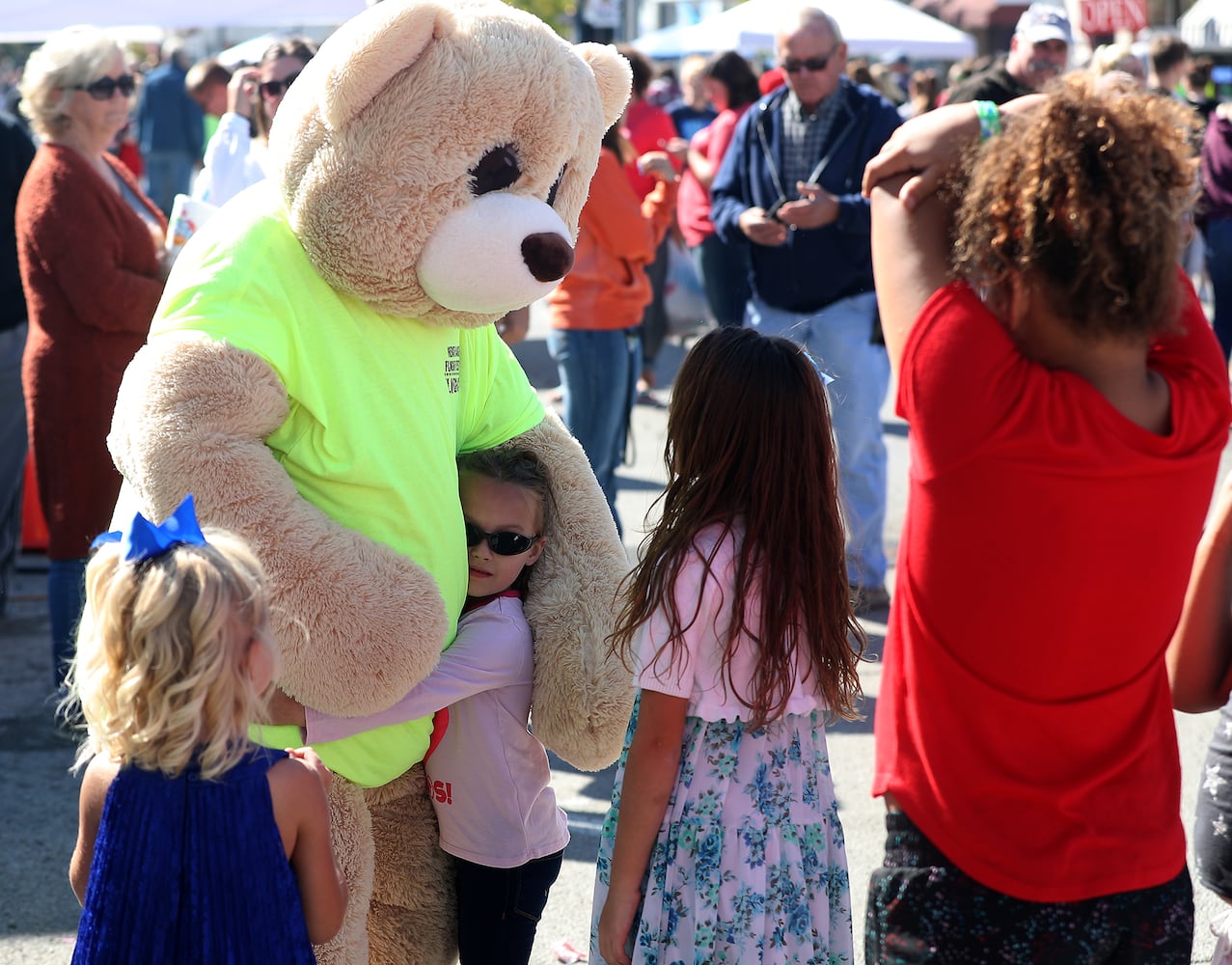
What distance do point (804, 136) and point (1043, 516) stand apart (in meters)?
3.88

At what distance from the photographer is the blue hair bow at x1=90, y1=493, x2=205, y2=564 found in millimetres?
1761

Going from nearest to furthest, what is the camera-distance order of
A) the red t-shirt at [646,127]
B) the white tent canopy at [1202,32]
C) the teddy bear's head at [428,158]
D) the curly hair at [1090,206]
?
the curly hair at [1090,206], the teddy bear's head at [428,158], the red t-shirt at [646,127], the white tent canopy at [1202,32]

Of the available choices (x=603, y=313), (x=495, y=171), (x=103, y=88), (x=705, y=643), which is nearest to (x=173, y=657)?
(x=705, y=643)

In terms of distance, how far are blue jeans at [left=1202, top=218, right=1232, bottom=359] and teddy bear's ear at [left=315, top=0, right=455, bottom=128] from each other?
263 inches

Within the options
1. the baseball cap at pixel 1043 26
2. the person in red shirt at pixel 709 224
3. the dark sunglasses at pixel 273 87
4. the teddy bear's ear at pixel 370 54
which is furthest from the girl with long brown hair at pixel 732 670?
the person in red shirt at pixel 709 224

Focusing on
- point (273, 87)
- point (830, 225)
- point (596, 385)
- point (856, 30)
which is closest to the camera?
point (273, 87)

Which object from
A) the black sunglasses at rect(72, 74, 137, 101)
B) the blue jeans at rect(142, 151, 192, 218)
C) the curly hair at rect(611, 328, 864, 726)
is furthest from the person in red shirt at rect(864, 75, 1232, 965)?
the blue jeans at rect(142, 151, 192, 218)

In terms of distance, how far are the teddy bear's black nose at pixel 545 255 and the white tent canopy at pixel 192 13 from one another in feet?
16.4

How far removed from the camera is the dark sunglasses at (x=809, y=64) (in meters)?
5.22

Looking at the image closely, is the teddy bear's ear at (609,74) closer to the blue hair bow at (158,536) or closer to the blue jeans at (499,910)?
the blue hair bow at (158,536)

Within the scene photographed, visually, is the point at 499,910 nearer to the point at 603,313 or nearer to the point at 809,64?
the point at 603,313

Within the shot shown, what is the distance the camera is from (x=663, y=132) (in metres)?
8.98

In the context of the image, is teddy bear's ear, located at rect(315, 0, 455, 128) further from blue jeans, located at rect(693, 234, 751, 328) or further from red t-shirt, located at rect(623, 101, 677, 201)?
red t-shirt, located at rect(623, 101, 677, 201)

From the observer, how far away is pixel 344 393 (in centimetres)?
217
